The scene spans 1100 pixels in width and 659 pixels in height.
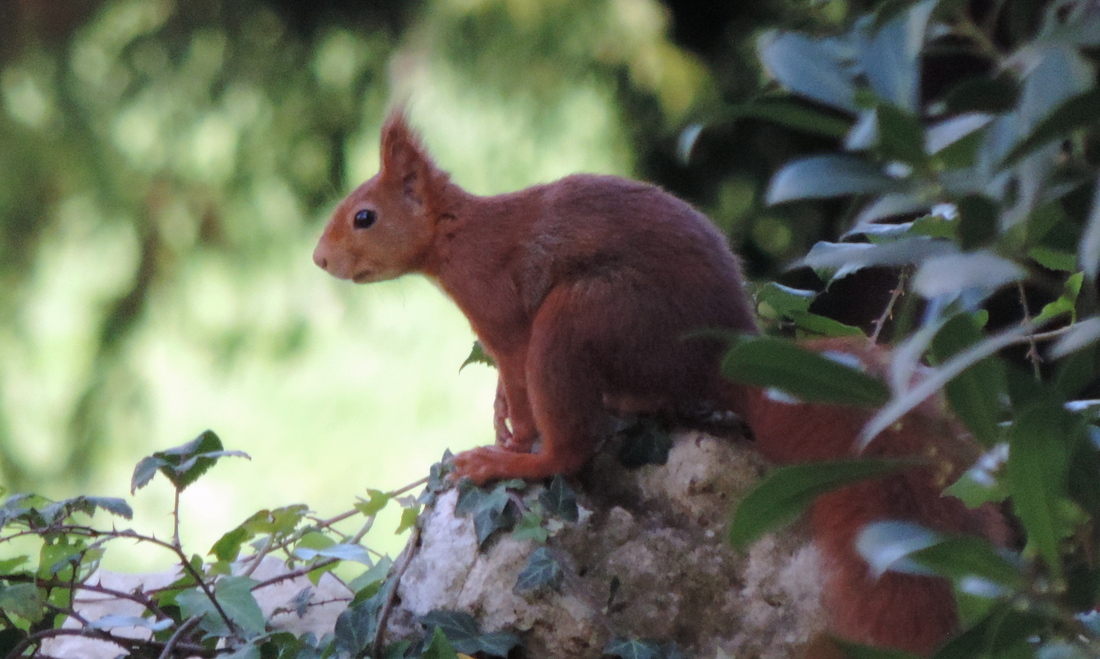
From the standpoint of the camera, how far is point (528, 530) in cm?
97

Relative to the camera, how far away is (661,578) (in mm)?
987

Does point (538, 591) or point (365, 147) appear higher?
point (365, 147)

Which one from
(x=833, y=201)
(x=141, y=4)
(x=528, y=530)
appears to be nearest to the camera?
(x=528, y=530)

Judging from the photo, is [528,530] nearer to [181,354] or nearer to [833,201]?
[833,201]

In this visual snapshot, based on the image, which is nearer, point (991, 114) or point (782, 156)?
point (991, 114)

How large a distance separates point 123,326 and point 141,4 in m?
0.67

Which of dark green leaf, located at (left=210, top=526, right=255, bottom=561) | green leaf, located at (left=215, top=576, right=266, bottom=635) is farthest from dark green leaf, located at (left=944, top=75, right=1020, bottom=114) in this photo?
dark green leaf, located at (left=210, top=526, right=255, bottom=561)

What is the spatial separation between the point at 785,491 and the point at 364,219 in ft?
2.90

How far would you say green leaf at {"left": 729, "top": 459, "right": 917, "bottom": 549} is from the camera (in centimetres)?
47

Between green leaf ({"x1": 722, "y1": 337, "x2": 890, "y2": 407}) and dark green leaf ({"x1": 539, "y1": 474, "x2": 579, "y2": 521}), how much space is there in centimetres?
53

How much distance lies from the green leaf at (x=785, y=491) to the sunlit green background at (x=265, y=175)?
154 cm

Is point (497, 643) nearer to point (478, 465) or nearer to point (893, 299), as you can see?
point (478, 465)

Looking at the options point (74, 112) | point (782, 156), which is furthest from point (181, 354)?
point (782, 156)

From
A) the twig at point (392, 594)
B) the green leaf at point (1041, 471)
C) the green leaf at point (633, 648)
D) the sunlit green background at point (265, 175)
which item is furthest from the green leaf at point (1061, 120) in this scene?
the sunlit green background at point (265, 175)
